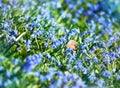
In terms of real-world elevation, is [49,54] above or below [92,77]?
above

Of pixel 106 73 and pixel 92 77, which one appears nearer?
pixel 92 77

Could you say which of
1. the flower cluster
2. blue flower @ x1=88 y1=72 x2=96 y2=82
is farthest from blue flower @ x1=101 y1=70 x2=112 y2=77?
blue flower @ x1=88 y1=72 x2=96 y2=82

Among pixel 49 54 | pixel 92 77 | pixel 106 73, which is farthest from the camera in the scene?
pixel 49 54

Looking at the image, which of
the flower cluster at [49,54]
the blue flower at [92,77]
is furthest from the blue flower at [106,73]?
the blue flower at [92,77]

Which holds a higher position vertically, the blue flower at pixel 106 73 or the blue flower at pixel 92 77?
the blue flower at pixel 106 73

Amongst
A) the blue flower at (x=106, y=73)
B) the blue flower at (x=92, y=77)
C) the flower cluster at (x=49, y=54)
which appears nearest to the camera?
the flower cluster at (x=49, y=54)

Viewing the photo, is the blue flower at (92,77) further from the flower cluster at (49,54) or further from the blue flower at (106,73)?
the blue flower at (106,73)

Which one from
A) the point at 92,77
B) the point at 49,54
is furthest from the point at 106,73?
the point at 49,54

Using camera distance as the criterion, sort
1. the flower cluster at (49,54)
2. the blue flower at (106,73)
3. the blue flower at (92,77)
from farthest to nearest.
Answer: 1. the blue flower at (106,73)
2. the blue flower at (92,77)
3. the flower cluster at (49,54)

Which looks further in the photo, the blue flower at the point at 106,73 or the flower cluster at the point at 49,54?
the blue flower at the point at 106,73

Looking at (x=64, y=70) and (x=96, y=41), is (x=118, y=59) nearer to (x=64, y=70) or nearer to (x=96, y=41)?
(x=96, y=41)

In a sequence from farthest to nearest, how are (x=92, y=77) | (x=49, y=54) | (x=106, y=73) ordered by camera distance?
(x=49, y=54) → (x=106, y=73) → (x=92, y=77)

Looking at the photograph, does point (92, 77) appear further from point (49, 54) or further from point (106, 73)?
point (49, 54)
